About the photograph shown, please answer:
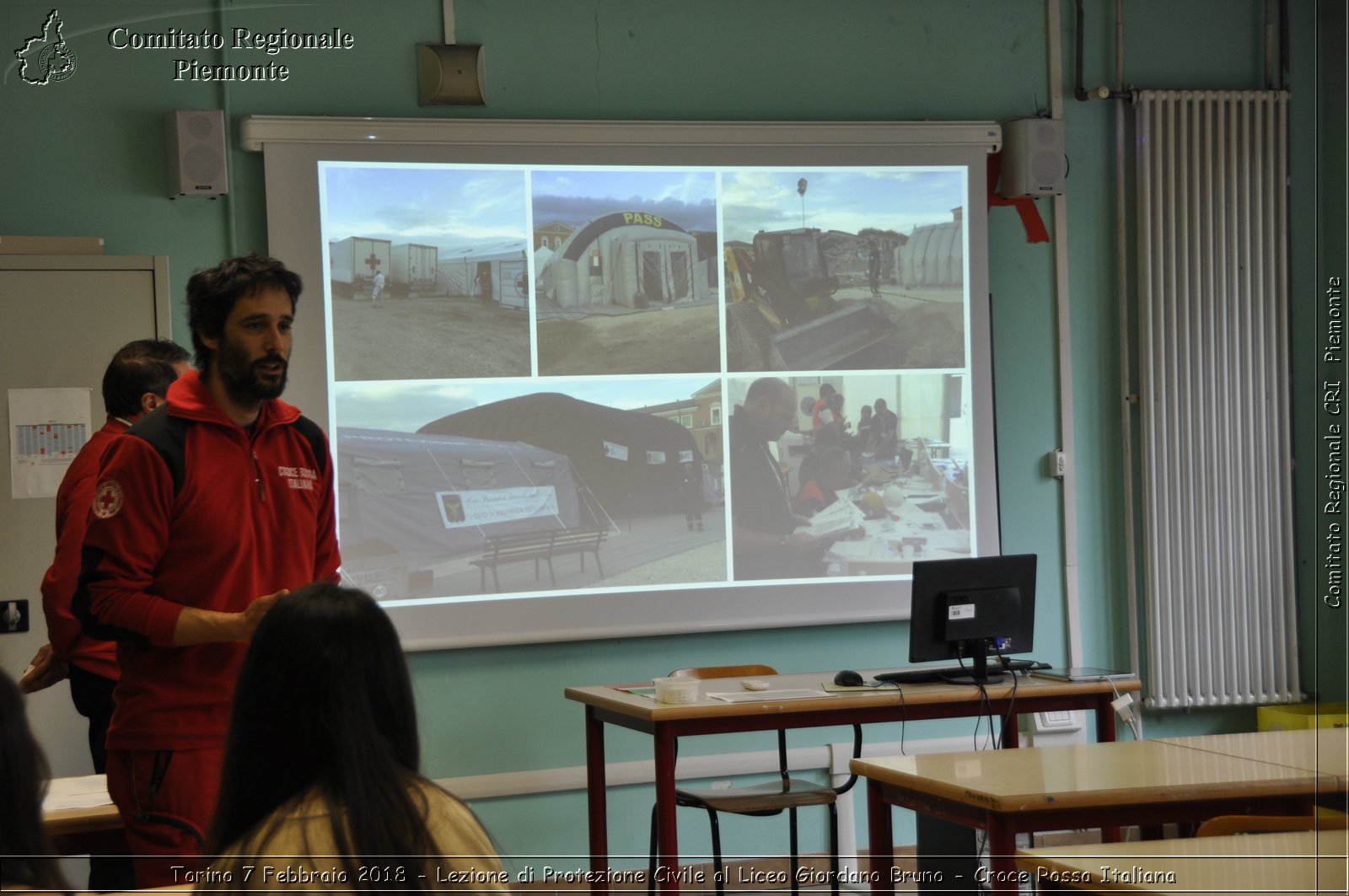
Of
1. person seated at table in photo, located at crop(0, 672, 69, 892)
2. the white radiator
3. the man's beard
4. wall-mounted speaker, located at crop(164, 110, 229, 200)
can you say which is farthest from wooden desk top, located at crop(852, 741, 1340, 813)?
wall-mounted speaker, located at crop(164, 110, 229, 200)

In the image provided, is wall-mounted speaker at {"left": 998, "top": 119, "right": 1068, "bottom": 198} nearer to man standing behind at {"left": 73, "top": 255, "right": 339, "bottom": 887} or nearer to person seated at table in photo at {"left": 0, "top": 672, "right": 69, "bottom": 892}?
man standing behind at {"left": 73, "top": 255, "right": 339, "bottom": 887}

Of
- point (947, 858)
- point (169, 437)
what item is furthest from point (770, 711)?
point (169, 437)

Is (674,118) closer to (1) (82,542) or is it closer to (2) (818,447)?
(2) (818,447)

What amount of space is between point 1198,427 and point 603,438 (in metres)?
2.25

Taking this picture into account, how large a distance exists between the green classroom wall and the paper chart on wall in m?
0.49

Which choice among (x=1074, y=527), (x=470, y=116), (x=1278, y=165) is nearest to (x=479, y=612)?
(x=470, y=116)

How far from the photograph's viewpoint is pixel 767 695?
3.46m

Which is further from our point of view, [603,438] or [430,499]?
[603,438]

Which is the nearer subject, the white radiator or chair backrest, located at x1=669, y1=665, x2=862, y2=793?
chair backrest, located at x1=669, y1=665, x2=862, y2=793

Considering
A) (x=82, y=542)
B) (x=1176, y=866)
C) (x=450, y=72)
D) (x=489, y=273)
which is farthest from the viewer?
(x=489, y=273)

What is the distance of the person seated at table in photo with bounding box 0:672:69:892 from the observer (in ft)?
3.30

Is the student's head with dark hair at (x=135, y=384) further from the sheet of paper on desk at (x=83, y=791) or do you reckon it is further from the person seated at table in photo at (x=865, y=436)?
the person seated at table in photo at (x=865, y=436)

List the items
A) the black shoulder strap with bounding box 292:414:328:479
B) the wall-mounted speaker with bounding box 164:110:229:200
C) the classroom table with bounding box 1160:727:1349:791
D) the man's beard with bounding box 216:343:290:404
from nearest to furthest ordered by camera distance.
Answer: the classroom table with bounding box 1160:727:1349:791, the man's beard with bounding box 216:343:290:404, the black shoulder strap with bounding box 292:414:328:479, the wall-mounted speaker with bounding box 164:110:229:200

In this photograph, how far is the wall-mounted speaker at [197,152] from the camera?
12.9ft
